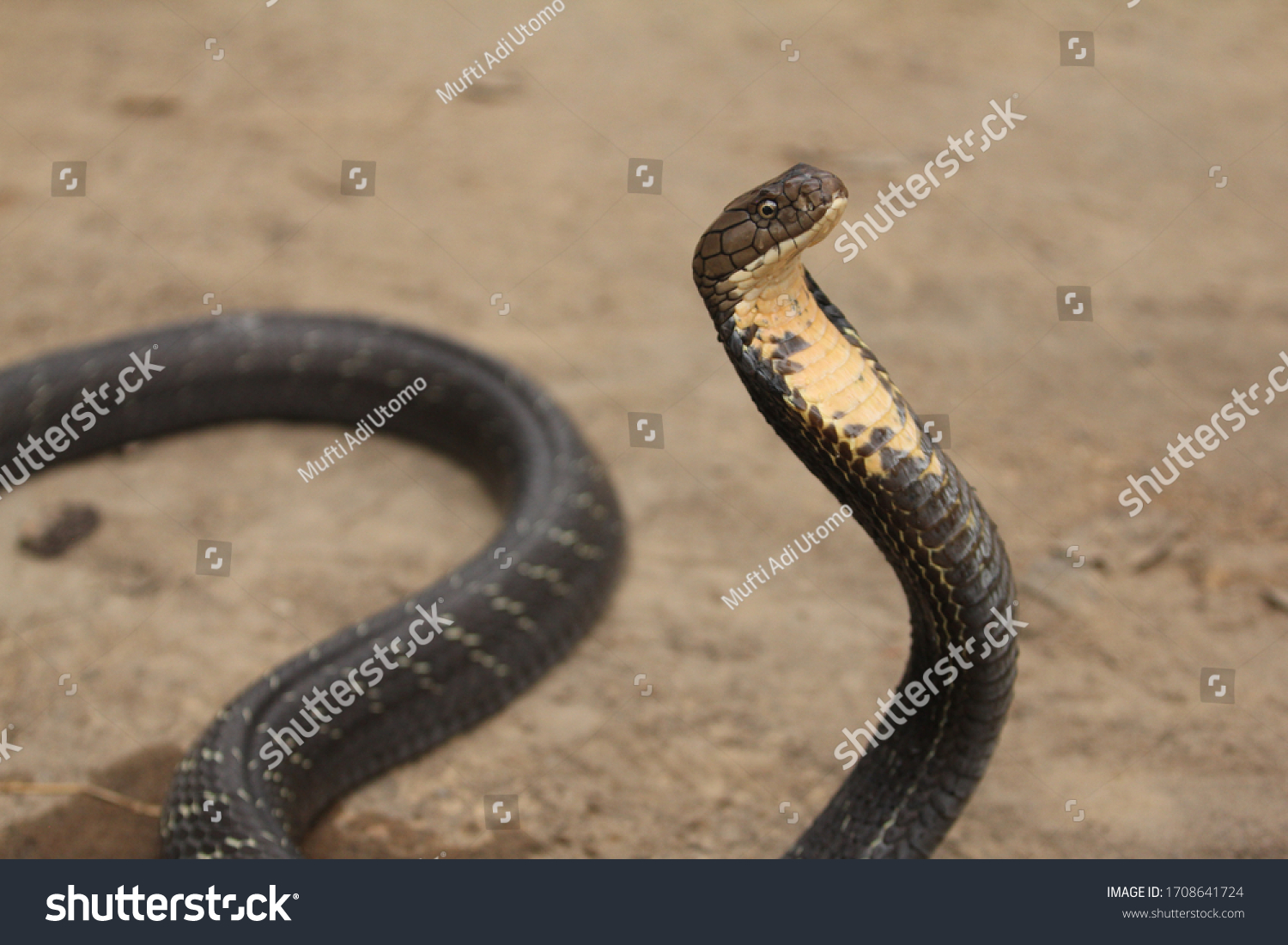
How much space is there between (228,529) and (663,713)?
2.51 meters

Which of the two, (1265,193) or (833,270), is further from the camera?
(1265,193)

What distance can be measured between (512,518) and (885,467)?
2.90 m

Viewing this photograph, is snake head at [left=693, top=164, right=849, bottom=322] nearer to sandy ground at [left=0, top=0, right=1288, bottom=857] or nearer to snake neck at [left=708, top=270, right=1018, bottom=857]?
snake neck at [left=708, top=270, right=1018, bottom=857]

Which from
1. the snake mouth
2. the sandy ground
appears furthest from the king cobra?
the sandy ground

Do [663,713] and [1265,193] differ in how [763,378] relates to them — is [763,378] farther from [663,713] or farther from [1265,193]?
[1265,193]

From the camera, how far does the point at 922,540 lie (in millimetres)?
2742

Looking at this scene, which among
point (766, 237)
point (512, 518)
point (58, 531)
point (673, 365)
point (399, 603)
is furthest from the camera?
point (673, 365)

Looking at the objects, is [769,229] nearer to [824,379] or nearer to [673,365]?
[824,379]

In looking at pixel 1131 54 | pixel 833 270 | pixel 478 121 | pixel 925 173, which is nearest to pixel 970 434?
pixel 833 270

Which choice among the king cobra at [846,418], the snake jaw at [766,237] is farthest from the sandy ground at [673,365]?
the snake jaw at [766,237]

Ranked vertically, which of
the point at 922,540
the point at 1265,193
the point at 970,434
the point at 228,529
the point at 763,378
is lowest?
the point at 228,529

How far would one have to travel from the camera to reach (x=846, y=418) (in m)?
2.66

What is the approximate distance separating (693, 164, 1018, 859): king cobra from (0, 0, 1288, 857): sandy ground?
162 centimetres

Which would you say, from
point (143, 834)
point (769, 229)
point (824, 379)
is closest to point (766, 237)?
point (769, 229)
